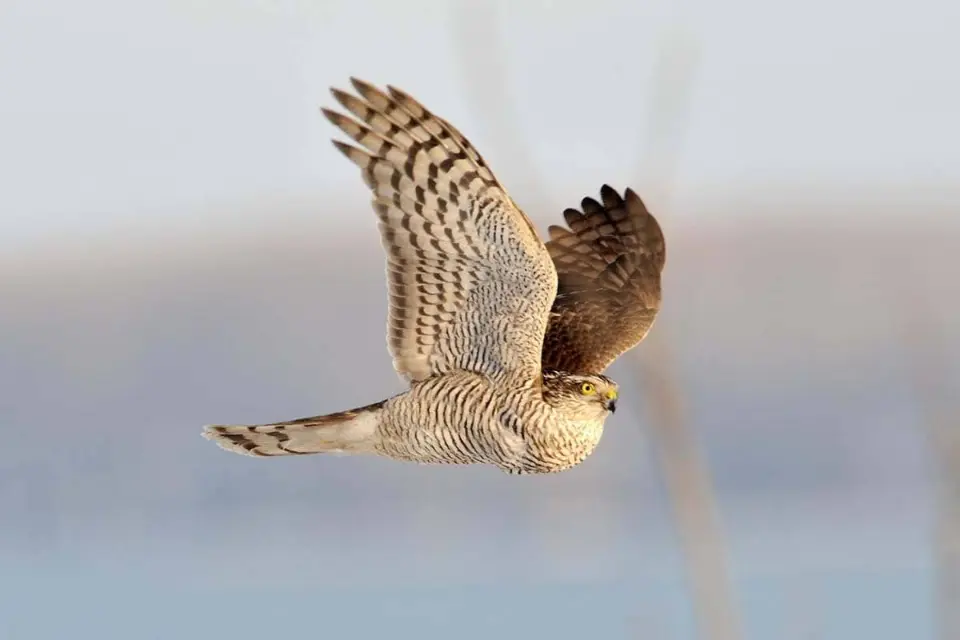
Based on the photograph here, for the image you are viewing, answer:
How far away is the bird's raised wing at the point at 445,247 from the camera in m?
4.70

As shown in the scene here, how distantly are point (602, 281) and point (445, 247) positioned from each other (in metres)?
1.62

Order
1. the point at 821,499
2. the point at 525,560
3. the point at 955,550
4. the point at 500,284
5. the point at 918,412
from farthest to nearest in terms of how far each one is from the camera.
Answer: the point at 821,499 < the point at 525,560 < the point at 500,284 < the point at 918,412 < the point at 955,550

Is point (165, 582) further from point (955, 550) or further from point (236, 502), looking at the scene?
point (955, 550)

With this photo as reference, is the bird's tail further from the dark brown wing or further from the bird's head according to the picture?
the dark brown wing

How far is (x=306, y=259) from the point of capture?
3125 cm

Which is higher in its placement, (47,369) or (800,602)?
(47,369)

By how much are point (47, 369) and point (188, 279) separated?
12.3 feet

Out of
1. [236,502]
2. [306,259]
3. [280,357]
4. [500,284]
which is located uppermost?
[306,259]

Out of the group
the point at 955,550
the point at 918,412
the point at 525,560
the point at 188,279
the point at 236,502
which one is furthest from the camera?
the point at 188,279

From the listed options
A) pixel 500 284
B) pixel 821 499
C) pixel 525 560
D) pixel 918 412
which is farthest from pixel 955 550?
pixel 821 499

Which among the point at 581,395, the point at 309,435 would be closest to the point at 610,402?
the point at 581,395

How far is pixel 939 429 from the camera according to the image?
2438 mm

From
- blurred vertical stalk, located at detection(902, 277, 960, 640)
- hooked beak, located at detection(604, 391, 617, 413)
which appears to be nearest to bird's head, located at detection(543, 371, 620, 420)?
hooked beak, located at detection(604, 391, 617, 413)

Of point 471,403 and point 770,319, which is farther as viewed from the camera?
point 770,319
